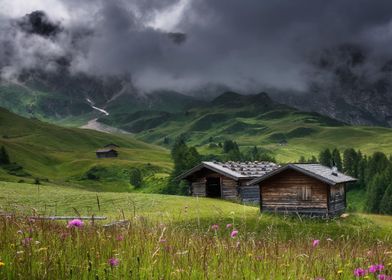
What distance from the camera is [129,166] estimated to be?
513ft

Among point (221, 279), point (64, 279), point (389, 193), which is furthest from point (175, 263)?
point (389, 193)

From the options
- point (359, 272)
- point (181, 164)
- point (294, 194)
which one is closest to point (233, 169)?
point (294, 194)

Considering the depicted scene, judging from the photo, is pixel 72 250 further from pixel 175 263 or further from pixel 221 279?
pixel 221 279

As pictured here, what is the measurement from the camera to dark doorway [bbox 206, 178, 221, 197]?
211 ft

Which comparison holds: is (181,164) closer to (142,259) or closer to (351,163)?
(351,163)

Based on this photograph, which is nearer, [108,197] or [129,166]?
[108,197]

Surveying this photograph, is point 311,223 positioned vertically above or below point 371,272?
below

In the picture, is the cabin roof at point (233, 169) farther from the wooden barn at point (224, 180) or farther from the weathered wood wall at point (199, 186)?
the weathered wood wall at point (199, 186)

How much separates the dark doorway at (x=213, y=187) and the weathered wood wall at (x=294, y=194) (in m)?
18.1

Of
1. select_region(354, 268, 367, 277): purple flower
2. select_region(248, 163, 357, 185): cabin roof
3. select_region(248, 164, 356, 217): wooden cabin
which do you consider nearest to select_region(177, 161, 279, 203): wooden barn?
select_region(248, 164, 356, 217): wooden cabin

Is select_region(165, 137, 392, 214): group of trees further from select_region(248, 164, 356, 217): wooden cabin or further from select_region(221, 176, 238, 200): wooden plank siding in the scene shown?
select_region(248, 164, 356, 217): wooden cabin

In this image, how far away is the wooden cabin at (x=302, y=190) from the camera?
44.0m

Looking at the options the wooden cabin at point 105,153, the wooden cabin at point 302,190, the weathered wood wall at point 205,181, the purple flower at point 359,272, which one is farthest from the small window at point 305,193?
the wooden cabin at point 105,153

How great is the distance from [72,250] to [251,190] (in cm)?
5647
